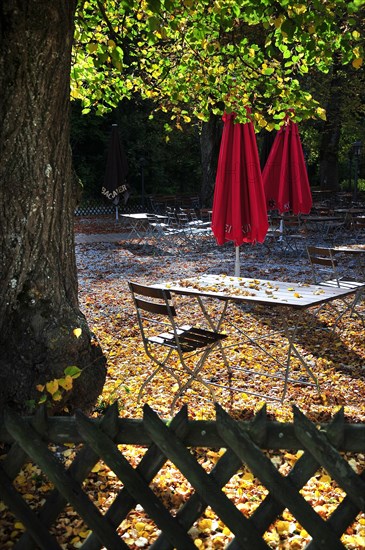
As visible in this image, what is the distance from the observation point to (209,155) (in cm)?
2636

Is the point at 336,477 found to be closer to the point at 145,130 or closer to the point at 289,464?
the point at 289,464

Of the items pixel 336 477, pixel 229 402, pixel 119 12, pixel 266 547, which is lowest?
pixel 229 402

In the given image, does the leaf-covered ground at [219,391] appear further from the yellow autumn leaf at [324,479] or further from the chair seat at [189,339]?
the chair seat at [189,339]

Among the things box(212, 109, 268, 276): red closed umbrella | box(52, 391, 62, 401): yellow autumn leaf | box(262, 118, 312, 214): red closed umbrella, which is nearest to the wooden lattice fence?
box(52, 391, 62, 401): yellow autumn leaf

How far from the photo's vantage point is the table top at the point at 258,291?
19.7 feet

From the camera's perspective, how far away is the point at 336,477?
8.04 ft

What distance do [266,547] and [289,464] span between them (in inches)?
84.6

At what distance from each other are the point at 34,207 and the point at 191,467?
2781 mm

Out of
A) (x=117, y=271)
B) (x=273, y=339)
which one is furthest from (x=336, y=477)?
(x=117, y=271)

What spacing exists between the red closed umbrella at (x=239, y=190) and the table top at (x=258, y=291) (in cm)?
200

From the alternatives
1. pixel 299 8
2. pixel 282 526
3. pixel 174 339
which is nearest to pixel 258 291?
pixel 174 339

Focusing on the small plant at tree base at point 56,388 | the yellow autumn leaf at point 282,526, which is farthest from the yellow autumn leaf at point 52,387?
the yellow autumn leaf at point 282,526

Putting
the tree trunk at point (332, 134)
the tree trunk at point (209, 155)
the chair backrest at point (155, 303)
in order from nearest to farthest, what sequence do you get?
1. the chair backrest at point (155, 303)
2. the tree trunk at point (209, 155)
3. the tree trunk at point (332, 134)

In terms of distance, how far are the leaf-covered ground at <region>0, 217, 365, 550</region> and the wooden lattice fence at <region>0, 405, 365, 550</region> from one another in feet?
2.93
